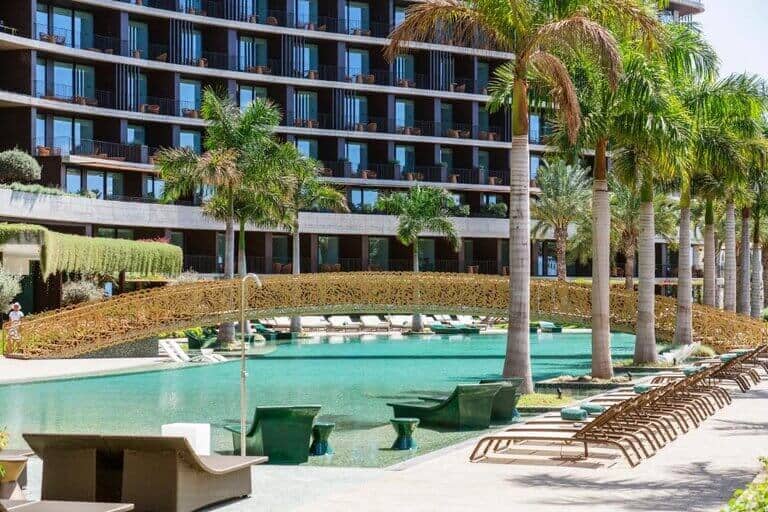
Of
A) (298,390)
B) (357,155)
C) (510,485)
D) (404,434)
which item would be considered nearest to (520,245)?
(404,434)

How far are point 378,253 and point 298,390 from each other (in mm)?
47950

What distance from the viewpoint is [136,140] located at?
70.0m

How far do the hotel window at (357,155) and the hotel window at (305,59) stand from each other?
5.65 m

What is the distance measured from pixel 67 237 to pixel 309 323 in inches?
890

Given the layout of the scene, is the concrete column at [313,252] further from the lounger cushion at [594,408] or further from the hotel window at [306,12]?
the lounger cushion at [594,408]

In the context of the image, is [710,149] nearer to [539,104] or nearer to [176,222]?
[539,104]

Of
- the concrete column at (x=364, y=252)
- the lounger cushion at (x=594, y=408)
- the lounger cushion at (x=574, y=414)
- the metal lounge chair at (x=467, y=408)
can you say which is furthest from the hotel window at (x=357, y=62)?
the lounger cushion at (x=574, y=414)

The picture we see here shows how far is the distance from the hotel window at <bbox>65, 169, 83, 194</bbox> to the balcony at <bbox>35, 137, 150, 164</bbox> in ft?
5.03

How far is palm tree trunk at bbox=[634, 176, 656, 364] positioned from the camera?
3447 cm

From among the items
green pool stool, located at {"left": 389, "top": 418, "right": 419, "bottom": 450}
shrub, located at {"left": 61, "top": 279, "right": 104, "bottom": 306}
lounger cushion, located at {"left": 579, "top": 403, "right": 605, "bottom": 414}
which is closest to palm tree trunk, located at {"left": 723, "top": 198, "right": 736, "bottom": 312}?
shrub, located at {"left": 61, "top": 279, "right": 104, "bottom": 306}

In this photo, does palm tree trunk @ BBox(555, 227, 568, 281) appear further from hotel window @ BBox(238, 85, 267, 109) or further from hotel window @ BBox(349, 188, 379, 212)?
hotel window @ BBox(238, 85, 267, 109)

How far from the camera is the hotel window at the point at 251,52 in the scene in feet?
243

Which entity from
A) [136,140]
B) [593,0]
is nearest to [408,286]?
[593,0]

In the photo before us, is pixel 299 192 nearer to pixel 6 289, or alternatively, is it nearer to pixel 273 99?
pixel 273 99
